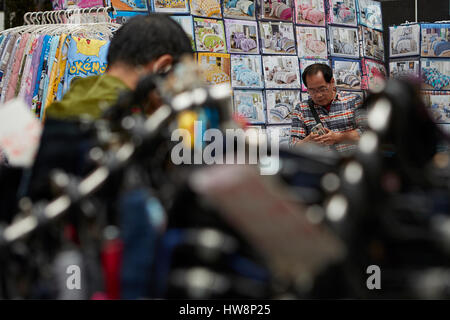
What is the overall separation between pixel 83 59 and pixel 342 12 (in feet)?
9.21

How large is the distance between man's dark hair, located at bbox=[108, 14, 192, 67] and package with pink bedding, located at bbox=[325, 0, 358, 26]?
3812 millimetres

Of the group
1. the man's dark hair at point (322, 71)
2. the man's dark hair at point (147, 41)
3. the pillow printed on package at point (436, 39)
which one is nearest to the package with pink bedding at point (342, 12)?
the pillow printed on package at point (436, 39)

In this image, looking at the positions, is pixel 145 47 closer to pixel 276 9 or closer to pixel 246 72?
pixel 246 72

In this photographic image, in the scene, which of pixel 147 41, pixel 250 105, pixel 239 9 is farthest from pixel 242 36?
pixel 147 41

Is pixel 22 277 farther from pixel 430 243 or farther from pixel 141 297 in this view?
pixel 430 243

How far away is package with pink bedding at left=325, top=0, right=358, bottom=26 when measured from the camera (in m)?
4.75

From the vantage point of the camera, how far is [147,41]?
1161 mm

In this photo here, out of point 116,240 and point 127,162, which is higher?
point 127,162

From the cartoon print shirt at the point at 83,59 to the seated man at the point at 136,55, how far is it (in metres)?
1.64

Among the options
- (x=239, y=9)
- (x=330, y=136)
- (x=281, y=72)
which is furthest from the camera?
(x=281, y=72)

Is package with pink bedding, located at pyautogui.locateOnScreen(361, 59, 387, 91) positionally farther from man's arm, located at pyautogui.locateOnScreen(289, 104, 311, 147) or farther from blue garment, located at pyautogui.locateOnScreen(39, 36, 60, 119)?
blue garment, located at pyautogui.locateOnScreen(39, 36, 60, 119)

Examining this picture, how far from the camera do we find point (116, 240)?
72cm
